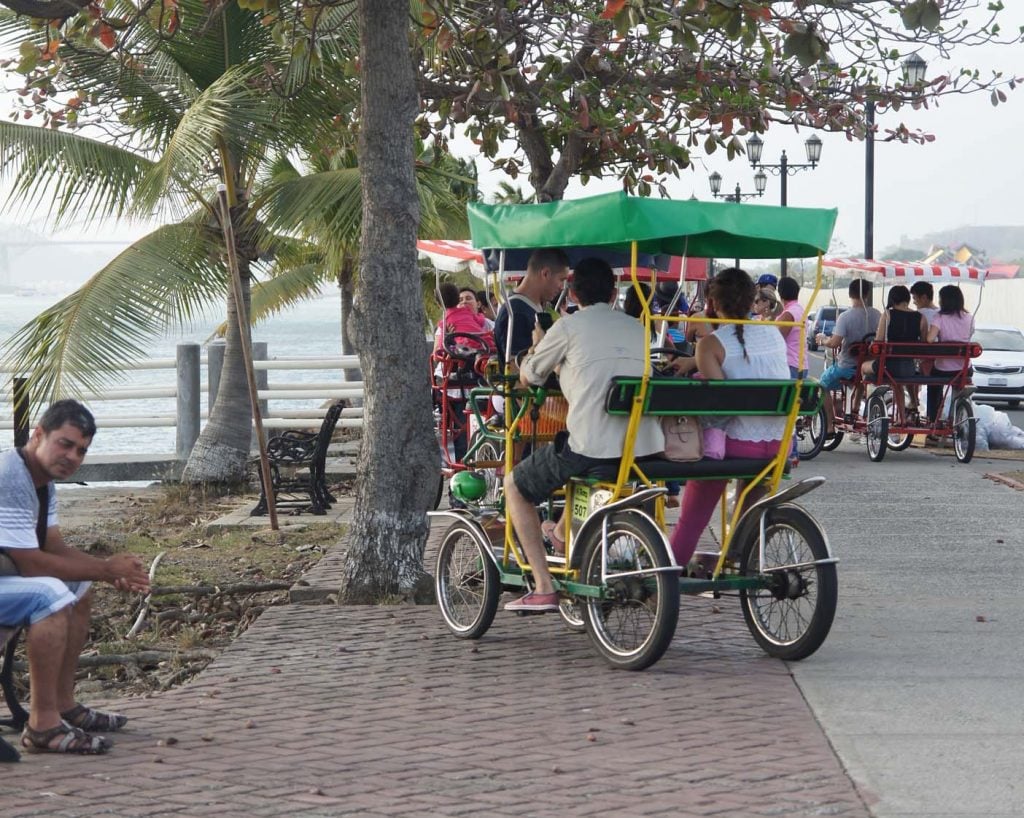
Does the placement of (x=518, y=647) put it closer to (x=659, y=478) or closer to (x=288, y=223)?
(x=659, y=478)

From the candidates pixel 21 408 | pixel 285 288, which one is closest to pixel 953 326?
pixel 21 408

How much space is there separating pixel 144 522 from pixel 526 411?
815cm

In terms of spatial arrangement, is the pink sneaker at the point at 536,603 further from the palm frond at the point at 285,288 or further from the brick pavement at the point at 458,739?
the palm frond at the point at 285,288

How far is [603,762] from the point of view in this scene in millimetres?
5973

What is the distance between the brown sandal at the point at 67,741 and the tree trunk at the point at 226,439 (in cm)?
1142

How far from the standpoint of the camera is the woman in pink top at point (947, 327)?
59.0ft

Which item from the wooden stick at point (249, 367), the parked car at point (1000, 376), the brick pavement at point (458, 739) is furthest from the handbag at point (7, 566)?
the parked car at point (1000, 376)

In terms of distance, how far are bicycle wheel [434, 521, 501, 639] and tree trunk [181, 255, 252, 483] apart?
906 cm

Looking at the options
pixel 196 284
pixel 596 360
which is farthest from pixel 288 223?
pixel 596 360

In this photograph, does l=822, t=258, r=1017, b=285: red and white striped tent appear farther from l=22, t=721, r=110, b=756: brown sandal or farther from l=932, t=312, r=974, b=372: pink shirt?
l=22, t=721, r=110, b=756: brown sandal

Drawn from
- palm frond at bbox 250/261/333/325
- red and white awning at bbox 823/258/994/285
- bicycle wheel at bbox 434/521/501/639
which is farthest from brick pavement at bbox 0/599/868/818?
palm frond at bbox 250/261/333/325

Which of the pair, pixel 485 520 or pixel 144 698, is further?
pixel 485 520

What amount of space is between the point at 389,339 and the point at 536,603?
2.31m

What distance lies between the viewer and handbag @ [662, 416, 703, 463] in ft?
25.7
